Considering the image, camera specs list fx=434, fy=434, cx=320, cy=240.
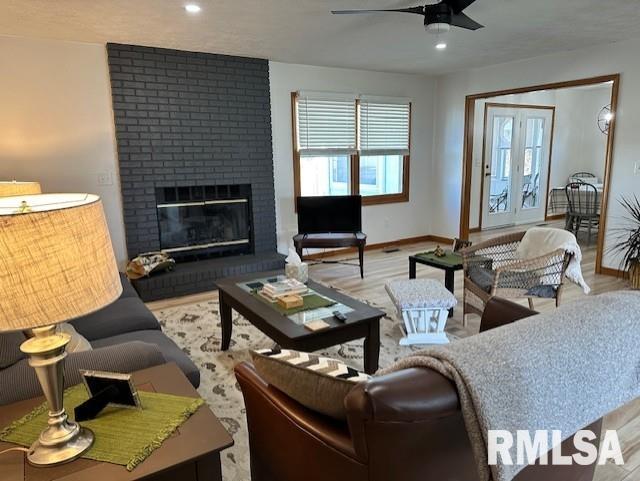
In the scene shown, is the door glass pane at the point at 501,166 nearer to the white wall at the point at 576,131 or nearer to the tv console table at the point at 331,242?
the white wall at the point at 576,131

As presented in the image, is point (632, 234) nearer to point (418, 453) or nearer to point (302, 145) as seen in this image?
point (302, 145)

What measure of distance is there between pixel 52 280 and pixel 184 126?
383 centimetres

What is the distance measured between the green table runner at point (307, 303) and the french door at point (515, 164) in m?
5.29

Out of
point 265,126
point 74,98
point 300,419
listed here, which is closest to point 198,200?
point 265,126

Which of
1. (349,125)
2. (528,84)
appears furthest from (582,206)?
(349,125)

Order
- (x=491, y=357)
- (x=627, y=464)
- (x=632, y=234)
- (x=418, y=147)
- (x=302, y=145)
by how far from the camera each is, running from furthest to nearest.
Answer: (x=418, y=147) < (x=302, y=145) < (x=632, y=234) < (x=627, y=464) < (x=491, y=357)

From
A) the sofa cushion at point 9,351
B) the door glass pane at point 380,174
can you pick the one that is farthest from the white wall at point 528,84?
the sofa cushion at point 9,351

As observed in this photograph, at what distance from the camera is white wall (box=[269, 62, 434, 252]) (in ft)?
16.7

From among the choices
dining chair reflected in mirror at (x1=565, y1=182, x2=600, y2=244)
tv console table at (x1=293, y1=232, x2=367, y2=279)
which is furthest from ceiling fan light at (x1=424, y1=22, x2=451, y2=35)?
dining chair reflected in mirror at (x1=565, y1=182, x2=600, y2=244)

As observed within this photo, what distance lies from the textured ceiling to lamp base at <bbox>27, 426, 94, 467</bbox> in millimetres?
2742

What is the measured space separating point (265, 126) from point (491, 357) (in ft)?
14.5

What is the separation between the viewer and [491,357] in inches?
36.0

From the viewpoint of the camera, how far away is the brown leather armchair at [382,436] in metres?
0.86

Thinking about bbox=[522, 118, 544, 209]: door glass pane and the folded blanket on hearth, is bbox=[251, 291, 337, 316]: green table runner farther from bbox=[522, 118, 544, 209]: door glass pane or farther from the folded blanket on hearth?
bbox=[522, 118, 544, 209]: door glass pane
